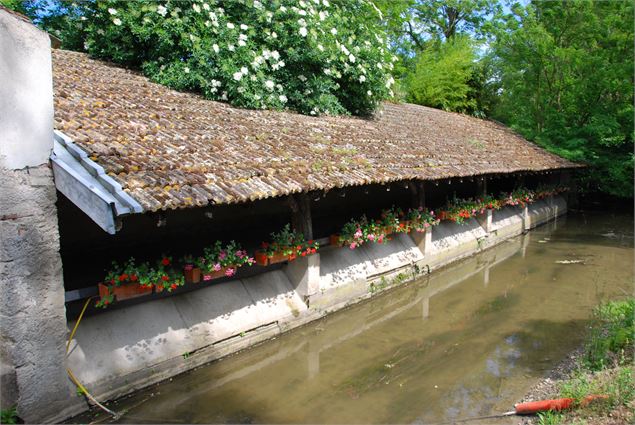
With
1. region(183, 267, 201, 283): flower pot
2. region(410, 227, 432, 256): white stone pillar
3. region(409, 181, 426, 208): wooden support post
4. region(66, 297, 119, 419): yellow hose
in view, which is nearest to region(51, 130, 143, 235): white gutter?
region(66, 297, 119, 419): yellow hose

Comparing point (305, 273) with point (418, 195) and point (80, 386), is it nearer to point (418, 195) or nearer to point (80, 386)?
point (80, 386)

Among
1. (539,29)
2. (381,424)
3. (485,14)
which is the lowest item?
(381,424)

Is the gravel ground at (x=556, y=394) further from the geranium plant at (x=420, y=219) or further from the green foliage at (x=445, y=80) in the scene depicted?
the green foliage at (x=445, y=80)

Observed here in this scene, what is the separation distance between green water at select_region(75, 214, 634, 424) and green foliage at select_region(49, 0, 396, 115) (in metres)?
5.04

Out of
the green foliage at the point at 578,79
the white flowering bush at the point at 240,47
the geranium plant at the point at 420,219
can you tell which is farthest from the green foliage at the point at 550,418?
the green foliage at the point at 578,79

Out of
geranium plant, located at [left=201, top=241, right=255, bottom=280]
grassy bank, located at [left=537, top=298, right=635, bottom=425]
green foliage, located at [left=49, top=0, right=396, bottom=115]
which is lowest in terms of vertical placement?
grassy bank, located at [left=537, top=298, right=635, bottom=425]

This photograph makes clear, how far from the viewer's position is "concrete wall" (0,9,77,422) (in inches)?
169

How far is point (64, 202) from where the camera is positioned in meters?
5.37

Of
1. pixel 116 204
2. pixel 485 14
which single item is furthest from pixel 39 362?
pixel 485 14

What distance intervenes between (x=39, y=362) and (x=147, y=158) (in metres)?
2.39

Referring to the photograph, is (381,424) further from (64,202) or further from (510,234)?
(510,234)

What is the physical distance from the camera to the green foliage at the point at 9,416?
14.2 feet

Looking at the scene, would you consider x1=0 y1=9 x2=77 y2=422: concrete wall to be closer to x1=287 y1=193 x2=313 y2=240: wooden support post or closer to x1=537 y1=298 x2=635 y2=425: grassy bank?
x1=287 y1=193 x2=313 y2=240: wooden support post

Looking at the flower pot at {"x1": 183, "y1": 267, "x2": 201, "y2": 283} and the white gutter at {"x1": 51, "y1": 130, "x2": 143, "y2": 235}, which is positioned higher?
the white gutter at {"x1": 51, "y1": 130, "x2": 143, "y2": 235}
